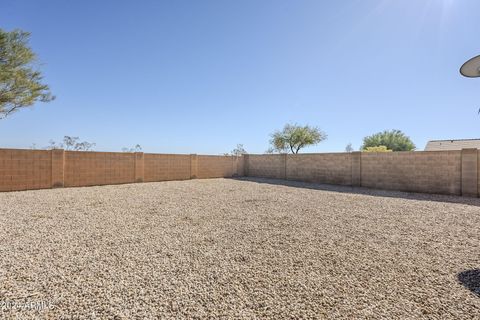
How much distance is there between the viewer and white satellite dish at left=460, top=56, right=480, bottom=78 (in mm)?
4027

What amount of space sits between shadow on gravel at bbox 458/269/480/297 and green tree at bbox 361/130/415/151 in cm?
3092

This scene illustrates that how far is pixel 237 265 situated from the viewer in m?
2.90

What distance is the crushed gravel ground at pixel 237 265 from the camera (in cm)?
208

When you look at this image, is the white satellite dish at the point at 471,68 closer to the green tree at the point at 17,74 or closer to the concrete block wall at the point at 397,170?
the concrete block wall at the point at 397,170

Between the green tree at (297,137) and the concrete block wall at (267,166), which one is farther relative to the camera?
the green tree at (297,137)

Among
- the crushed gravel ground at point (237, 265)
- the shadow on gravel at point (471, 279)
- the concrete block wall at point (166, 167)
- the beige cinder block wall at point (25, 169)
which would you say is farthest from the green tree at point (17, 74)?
the shadow on gravel at point (471, 279)

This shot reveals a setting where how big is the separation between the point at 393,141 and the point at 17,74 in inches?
1487

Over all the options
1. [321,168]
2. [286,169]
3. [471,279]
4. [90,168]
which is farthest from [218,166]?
[471,279]

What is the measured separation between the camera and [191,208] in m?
6.28

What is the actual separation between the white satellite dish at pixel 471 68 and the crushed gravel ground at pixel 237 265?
3.16 meters

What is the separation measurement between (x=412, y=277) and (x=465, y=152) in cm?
929

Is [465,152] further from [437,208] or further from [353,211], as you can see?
[353,211]

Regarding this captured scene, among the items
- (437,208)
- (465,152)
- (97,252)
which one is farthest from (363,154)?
(97,252)

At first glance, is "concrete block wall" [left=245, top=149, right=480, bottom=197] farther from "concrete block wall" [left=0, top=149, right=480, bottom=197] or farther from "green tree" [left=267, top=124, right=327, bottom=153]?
"green tree" [left=267, top=124, right=327, bottom=153]
